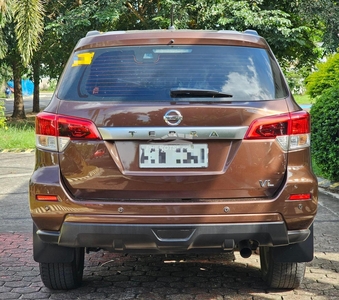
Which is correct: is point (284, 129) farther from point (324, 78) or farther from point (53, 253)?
point (324, 78)

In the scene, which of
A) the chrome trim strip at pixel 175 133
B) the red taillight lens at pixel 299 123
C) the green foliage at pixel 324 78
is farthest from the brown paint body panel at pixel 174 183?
the green foliage at pixel 324 78

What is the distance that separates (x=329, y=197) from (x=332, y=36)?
1269 centimetres

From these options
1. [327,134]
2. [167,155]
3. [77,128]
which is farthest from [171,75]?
[327,134]

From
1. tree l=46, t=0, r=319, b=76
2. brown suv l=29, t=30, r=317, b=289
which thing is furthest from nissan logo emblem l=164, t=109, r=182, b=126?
tree l=46, t=0, r=319, b=76

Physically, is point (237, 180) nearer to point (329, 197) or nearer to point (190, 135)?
point (190, 135)

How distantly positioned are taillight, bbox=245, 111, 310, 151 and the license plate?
1.19ft

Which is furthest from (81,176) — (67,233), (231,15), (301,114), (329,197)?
(231,15)

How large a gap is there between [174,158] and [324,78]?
8.23m

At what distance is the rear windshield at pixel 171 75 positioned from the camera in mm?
4086

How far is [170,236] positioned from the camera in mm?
3965

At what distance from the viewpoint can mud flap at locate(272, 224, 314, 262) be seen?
14.3 ft

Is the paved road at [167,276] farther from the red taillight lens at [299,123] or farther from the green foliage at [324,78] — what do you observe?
the green foliage at [324,78]

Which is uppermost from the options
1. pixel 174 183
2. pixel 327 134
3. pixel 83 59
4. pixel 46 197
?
pixel 83 59

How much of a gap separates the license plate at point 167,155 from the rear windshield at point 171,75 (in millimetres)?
307
